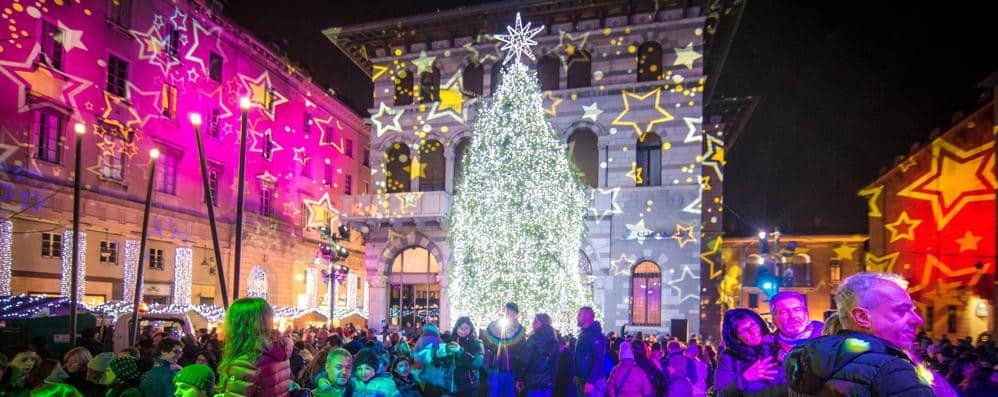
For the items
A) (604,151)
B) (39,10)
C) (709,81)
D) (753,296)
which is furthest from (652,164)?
(753,296)

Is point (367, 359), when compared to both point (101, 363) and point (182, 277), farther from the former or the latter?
point (182, 277)

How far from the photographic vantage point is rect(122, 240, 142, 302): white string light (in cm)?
2444

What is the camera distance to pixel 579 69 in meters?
26.4

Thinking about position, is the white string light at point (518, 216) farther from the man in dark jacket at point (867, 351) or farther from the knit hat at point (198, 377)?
the man in dark jacket at point (867, 351)

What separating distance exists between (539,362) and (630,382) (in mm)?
2469

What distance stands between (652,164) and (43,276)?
69.3 feet

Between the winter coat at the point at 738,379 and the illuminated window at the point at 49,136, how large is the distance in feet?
74.7

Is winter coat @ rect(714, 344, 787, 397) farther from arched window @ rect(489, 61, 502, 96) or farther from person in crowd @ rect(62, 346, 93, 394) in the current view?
arched window @ rect(489, 61, 502, 96)

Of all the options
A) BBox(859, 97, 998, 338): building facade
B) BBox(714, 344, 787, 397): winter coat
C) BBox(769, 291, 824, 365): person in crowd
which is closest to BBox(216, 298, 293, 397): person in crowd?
BBox(714, 344, 787, 397): winter coat

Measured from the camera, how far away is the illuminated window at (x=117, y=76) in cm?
2358

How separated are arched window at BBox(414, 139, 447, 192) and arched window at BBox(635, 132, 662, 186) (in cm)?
822

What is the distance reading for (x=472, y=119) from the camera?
27.3 metres

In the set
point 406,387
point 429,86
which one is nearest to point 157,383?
point 406,387

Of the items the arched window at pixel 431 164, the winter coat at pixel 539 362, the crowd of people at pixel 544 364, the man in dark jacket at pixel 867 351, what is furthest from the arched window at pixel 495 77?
the man in dark jacket at pixel 867 351
